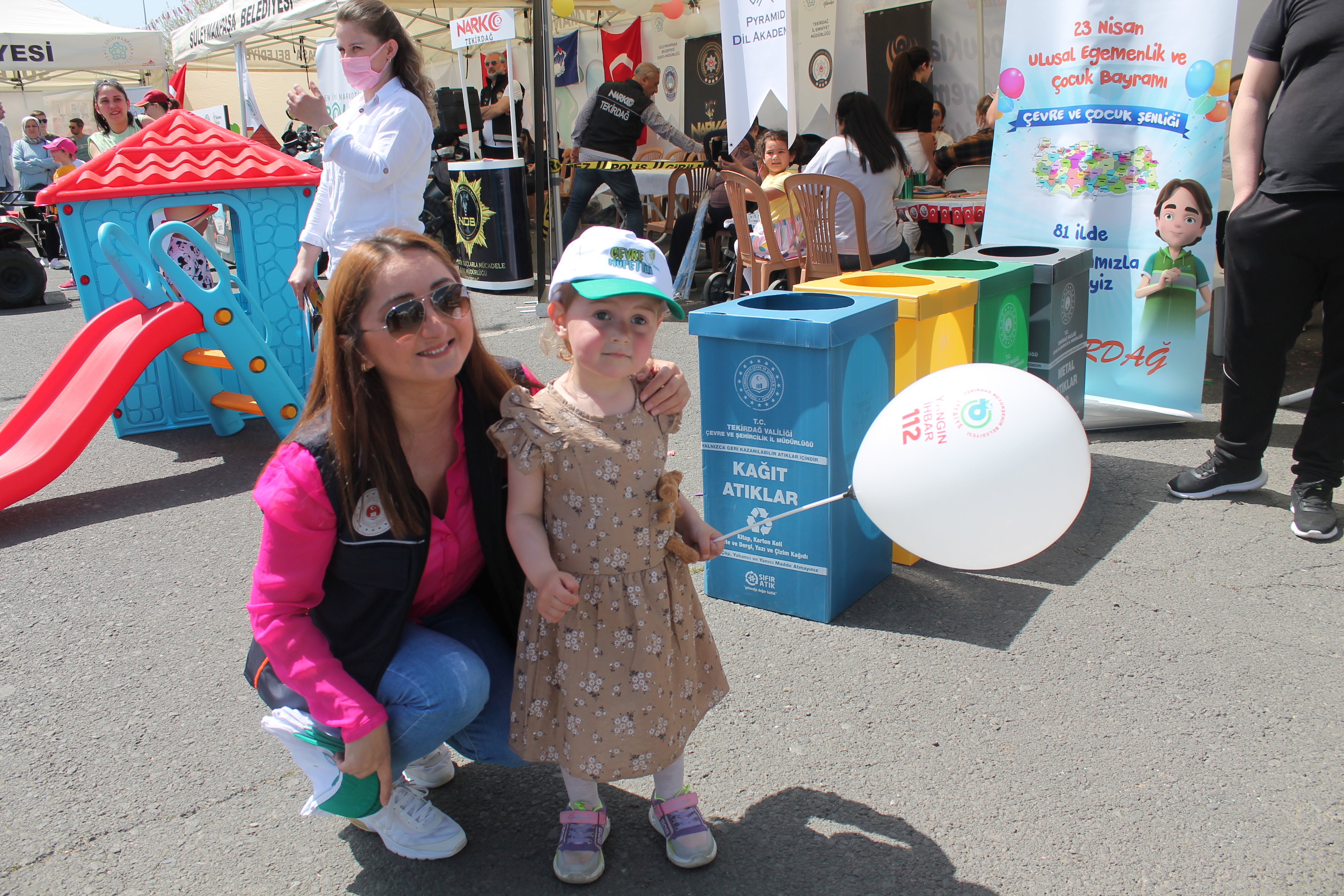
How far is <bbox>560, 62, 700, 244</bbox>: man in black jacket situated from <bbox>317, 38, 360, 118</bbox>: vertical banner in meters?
3.57

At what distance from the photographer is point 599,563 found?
1.85 metres

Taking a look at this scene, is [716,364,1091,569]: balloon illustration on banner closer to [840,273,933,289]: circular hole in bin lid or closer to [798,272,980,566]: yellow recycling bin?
[798,272,980,566]: yellow recycling bin

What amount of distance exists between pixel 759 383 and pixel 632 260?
112 centimetres

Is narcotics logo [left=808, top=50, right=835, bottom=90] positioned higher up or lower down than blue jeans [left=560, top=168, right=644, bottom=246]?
higher up

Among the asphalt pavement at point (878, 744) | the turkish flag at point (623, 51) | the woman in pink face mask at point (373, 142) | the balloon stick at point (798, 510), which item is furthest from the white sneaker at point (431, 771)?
the turkish flag at point (623, 51)

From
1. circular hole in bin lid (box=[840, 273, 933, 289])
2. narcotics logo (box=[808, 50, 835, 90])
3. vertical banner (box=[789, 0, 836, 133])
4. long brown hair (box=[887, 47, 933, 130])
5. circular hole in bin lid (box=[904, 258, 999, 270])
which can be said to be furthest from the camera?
narcotics logo (box=[808, 50, 835, 90])

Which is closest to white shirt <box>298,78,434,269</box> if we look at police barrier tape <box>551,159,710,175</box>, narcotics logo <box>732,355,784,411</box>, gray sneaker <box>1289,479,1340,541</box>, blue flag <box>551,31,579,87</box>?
narcotics logo <box>732,355,784,411</box>

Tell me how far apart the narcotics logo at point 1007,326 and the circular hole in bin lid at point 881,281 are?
0.37 metres

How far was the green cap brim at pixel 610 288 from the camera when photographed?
169cm

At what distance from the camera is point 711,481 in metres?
3.01

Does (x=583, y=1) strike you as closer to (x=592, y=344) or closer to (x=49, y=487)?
(x=49, y=487)

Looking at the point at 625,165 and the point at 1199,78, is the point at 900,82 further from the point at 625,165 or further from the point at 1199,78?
the point at 1199,78

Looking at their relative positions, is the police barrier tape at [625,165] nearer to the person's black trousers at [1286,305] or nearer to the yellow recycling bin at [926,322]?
the yellow recycling bin at [926,322]

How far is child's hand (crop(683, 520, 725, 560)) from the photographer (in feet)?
6.47
